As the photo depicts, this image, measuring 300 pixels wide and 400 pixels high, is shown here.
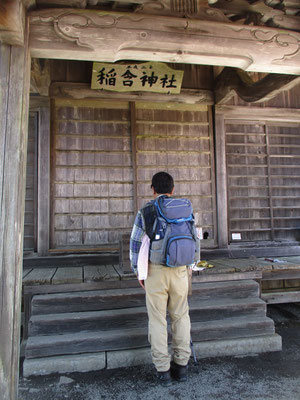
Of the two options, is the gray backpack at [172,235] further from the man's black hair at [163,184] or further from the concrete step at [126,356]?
the concrete step at [126,356]

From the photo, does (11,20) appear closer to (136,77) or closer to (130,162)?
(136,77)

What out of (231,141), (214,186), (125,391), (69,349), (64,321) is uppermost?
(231,141)

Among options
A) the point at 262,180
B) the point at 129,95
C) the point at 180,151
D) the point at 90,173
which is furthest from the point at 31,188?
the point at 262,180

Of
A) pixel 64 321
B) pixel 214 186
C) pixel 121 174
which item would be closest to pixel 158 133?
pixel 121 174

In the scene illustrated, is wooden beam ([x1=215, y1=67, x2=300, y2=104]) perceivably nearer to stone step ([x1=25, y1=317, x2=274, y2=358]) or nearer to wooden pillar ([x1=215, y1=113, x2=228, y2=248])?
wooden pillar ([x1=215, y1=113, x2=228, y2=248])

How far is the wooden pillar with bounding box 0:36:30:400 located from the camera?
2.40m

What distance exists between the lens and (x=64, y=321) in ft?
11.1

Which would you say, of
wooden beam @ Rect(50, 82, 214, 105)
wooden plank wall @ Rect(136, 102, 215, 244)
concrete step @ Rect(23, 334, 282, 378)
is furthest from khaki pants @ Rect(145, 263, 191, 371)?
wooden beam @ Rect(50, 82, 214, 105)

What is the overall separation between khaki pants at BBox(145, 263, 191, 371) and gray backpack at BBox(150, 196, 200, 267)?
0.14 meters

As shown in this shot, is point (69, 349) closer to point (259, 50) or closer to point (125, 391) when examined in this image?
point (125, 391)

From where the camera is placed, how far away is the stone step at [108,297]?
3537 mm

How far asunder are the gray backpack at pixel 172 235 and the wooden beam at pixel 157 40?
147 cm

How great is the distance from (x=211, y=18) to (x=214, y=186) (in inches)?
113

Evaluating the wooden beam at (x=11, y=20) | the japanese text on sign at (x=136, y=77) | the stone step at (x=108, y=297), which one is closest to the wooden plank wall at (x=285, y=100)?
the japanese text on sign at (x=136, y=77)
